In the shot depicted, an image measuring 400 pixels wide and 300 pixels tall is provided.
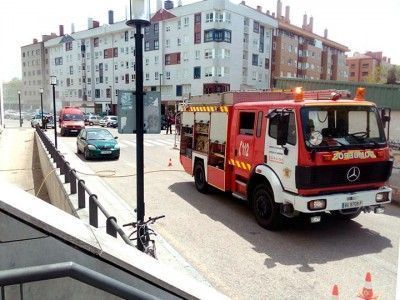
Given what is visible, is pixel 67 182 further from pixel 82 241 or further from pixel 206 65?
pixel 206 65

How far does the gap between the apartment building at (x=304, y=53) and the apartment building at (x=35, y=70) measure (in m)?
63.3

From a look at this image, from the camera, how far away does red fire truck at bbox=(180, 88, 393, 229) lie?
22.6 ft

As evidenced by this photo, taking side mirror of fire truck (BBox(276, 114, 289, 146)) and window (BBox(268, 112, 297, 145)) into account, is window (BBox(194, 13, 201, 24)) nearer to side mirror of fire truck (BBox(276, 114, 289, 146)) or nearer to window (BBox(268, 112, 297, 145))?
window (BBox(268, 112, 297, 145))

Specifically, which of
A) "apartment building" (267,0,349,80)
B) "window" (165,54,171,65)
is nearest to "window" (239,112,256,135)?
"window" (165,54,171,65)

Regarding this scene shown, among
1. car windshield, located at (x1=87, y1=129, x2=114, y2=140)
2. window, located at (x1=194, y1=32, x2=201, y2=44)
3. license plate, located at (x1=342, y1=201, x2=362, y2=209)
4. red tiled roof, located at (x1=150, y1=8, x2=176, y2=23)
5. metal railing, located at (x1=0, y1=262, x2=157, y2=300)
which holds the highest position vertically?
red tiled roof, located at (x1=150, y1=8, x2=176, y2=23)

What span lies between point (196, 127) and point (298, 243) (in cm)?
525

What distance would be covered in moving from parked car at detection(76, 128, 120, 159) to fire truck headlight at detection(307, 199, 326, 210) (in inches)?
503

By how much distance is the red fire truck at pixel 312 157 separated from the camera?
6883mm

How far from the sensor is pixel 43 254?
7.31 ft

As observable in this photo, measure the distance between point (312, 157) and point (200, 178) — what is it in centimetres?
496

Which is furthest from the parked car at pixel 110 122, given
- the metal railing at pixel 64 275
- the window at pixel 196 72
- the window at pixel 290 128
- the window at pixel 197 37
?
the metal railing at pixel 64 275

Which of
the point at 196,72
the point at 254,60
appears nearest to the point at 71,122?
the point at 196,72

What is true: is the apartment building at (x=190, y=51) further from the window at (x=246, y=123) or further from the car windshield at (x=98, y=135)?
the window at (x=246, y=123)

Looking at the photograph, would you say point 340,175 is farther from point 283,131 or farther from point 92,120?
point 92,120
